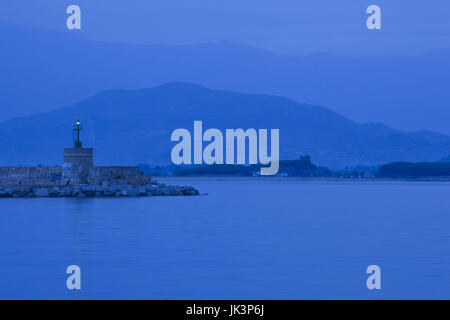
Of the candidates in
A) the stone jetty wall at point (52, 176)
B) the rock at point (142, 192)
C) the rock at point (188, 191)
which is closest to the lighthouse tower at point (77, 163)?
the stone jetty wall at point (52, 176)

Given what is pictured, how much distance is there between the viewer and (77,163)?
1858 inches

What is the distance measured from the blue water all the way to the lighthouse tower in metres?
9.01

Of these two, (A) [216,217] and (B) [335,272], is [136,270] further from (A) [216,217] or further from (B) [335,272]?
(A) [216,217]

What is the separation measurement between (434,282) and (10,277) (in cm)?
909

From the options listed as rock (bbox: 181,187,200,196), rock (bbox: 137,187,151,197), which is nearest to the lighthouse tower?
rock (bbox: 137,187,151,197)

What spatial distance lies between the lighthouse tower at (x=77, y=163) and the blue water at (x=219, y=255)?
29.6ft

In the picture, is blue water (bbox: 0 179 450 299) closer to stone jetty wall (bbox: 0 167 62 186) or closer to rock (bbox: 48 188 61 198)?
rock (bbox: 48 188 61 198)

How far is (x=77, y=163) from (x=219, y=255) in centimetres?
2753

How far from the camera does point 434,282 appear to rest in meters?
16.2

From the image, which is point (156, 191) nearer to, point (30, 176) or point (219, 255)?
point (30, 176)

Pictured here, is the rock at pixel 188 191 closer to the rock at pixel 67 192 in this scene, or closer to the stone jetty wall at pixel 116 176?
the stone jetty wall at pixel 116 176

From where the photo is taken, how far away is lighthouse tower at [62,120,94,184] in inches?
1849
